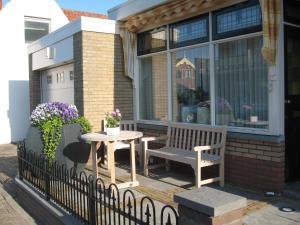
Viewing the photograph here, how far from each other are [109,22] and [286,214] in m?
5.62

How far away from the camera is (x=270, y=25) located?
5086 millimetres

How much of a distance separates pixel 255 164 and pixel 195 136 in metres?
1.29

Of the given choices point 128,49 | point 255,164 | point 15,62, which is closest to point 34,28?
point 15,62

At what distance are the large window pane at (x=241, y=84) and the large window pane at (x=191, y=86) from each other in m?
0.31

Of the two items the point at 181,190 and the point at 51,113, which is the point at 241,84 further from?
the point at 51,113

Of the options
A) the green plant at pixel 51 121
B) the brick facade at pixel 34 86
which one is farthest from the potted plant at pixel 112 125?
the brick facade at pixel 34 86

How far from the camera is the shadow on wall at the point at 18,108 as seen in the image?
1307cm

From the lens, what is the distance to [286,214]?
447 centimetres

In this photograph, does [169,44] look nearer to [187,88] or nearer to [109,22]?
[187,88]

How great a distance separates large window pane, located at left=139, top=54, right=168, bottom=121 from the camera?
770cm

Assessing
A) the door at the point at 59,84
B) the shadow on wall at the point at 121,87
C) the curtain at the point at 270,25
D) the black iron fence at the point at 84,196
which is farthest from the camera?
the door at the point at 59,84

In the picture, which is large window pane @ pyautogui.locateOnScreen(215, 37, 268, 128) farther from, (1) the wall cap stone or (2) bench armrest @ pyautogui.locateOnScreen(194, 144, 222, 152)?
(1) the wall cap stone

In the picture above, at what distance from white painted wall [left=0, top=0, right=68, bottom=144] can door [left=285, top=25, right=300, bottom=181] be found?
1023 cm

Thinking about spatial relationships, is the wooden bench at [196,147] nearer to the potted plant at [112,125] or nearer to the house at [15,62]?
the potted plant at [112,125]
